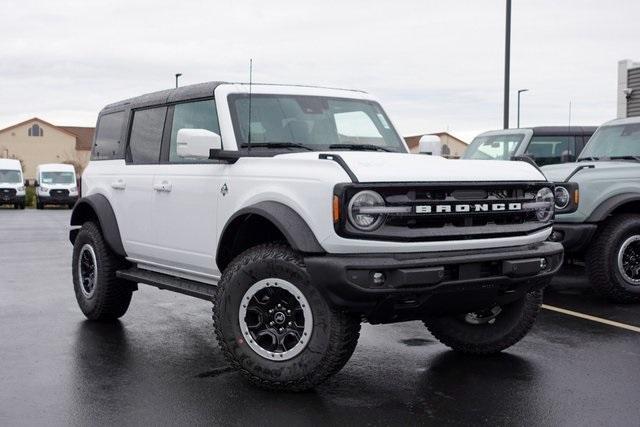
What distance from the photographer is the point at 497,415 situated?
4703mm

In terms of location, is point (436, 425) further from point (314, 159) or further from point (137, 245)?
point (137, 245)

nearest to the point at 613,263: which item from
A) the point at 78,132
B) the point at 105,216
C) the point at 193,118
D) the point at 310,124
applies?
the point at 310,124

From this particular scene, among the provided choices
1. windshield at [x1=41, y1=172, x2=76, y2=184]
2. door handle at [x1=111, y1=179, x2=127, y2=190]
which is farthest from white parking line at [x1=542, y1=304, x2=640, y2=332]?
windshield at [x1=41, y1=172, x2=76, y2=184]

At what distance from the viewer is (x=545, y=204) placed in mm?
5621

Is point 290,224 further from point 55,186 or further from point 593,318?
point 55,186

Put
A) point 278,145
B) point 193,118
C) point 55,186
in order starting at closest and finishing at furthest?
point 278,145
point 193,118
point 55,186

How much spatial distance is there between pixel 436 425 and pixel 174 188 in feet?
9.07

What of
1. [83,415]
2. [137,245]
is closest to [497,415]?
[83,415]

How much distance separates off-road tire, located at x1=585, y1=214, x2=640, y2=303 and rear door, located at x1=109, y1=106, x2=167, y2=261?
176 inches

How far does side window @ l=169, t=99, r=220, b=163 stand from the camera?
244 inches

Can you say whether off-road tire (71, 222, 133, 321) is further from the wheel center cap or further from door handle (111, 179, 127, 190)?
the wheel center cap

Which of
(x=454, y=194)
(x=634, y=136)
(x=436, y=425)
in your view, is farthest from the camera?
(x=634, y=136)

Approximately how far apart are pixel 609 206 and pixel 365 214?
4.48 m

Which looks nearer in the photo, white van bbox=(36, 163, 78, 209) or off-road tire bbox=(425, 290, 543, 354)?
off-road tire bbox=(425, 290, 543, 354)
